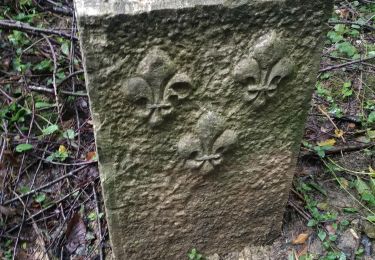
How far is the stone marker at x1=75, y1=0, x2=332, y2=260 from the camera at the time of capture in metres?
0.94

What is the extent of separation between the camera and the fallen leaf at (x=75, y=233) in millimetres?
1562

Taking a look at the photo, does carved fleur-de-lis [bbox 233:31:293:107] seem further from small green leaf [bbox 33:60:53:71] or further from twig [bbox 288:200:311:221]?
small green leaf [bbox 33:60:53:71]

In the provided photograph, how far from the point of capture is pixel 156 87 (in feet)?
3.32

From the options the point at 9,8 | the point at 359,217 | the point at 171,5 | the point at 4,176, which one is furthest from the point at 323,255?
the point at 9,8

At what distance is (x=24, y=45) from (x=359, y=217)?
1.71 meters

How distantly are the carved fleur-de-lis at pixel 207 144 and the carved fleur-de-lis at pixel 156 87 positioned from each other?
0.10 m

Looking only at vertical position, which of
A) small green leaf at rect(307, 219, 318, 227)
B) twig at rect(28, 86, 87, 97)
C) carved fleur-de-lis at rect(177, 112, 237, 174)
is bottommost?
small green leaf at rect(307, 219, 318, 227)

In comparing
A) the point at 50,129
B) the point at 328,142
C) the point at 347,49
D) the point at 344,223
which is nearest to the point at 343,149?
the point at 328,142

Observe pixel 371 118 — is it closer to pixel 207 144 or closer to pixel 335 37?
pixel 335 37

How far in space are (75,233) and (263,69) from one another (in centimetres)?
94

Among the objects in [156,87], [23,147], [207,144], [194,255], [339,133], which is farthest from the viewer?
[339,133]

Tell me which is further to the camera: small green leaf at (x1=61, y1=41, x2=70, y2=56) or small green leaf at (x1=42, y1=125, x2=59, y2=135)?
small green leaf at (x1=61, y1=41, x2=70, y2=56)

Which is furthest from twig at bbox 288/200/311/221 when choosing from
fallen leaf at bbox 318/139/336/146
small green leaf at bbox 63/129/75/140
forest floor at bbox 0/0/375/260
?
small green leaf at bbox 63/129/75/140

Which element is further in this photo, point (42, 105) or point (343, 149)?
point (42, 105)
